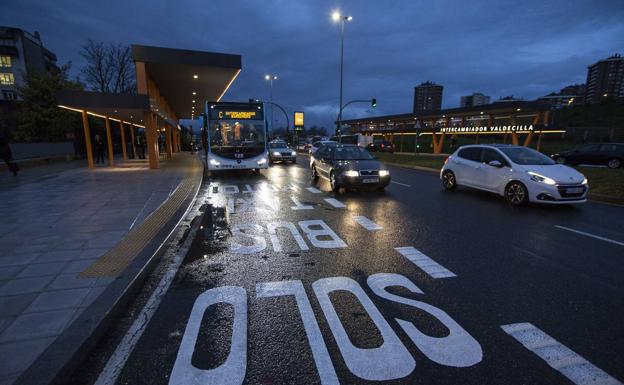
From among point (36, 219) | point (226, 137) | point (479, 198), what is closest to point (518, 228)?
point (479, 198)

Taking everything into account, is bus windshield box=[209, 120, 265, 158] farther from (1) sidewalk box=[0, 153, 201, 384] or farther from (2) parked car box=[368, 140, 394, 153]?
(2) parked car box=[368, 140, 394, 153]

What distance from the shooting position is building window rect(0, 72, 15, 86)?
45969 mm

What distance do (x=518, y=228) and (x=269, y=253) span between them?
4960 mm

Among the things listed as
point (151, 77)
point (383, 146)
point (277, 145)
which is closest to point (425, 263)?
point (277, 145)

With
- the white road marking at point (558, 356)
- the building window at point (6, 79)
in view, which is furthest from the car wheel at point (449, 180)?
the building window at point (6, 79)

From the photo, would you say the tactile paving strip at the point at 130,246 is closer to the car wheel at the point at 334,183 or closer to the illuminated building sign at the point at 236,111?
the car wheel at the point at 334,183

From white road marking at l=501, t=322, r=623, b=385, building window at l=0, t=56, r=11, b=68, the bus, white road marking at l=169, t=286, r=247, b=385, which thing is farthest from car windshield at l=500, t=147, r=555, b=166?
building window at l=0, t=56, r=11, b=68

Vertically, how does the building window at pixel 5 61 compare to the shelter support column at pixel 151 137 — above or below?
above

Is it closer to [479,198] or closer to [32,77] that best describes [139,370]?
[479,198]

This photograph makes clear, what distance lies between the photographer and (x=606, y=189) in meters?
9.57

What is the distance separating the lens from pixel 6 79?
46.2 m

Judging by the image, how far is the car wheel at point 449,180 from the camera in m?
10.7

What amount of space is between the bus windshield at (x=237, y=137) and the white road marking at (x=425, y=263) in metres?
10.5

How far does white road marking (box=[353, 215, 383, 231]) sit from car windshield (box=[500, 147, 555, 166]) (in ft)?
16.4
